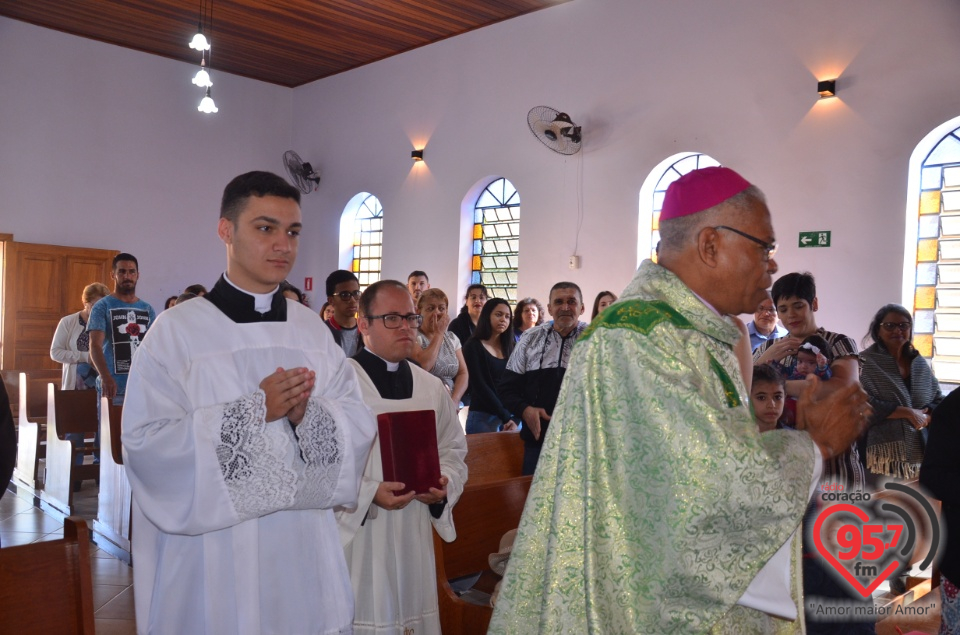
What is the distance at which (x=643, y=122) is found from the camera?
28.4 feet

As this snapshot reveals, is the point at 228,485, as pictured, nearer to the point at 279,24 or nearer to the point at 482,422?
the point at 482,422

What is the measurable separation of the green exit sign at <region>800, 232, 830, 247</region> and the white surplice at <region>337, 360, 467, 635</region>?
5.34m

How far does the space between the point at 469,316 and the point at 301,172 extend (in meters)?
7.18

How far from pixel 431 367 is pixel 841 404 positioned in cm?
409

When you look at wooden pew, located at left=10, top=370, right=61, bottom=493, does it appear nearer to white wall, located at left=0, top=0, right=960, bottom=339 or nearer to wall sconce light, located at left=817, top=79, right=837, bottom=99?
white wall, located at left=0, top=0, right=960, bottom=339

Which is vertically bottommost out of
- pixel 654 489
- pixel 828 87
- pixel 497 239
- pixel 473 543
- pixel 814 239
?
pixel 473 543

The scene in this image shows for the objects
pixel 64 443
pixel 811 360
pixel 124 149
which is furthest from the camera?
pixel 124 149

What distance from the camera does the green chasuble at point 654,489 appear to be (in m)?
1.56

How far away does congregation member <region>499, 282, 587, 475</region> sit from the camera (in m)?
4.57

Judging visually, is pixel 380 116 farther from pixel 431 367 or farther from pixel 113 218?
pixel 431 367

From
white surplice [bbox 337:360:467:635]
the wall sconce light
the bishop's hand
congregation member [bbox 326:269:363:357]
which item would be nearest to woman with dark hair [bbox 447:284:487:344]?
congregation member [bbox 326:269:363:357]

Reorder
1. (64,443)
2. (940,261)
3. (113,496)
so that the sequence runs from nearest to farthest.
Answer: (113,496)
(64,443)
(940,261)

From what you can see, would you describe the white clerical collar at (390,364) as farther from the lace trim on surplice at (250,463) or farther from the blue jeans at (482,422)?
the blue jeans at (482,422)

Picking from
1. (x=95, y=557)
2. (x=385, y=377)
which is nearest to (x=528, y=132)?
(x=95, y=557)
